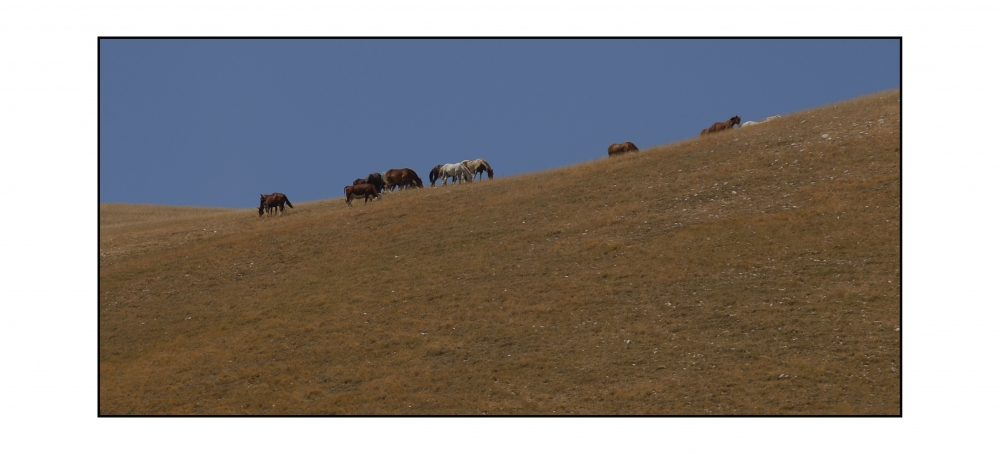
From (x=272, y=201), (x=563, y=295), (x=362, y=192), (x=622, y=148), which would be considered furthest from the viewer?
(x=622, y=148)

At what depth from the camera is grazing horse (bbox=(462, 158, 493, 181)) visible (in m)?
44.0

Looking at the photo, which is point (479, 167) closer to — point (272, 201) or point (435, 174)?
point (435, 174)

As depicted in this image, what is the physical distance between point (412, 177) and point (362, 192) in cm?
349

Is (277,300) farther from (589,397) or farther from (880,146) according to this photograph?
(880,146)

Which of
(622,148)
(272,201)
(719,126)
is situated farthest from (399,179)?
(719,126)

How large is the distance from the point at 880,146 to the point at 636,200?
28.4ft

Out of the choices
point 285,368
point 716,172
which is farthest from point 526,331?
point 716,172

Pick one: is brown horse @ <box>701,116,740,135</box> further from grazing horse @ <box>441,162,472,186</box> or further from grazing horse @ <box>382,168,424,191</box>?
grazing horse @ <box>382,168,424,191</box>

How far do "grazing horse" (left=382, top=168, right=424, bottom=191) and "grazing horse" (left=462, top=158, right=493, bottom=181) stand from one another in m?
2.37

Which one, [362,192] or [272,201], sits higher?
[362,192]

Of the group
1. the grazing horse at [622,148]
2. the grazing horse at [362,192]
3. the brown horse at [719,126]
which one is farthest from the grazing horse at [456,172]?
the brown horse at [719,126]

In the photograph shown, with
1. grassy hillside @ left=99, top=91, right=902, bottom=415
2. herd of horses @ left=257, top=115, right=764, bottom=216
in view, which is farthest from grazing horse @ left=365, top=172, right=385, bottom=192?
grassy hillside @ left=99, top=91, right=902, bottom=415

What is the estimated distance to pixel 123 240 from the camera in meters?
39.6

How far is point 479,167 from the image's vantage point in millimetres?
44250
